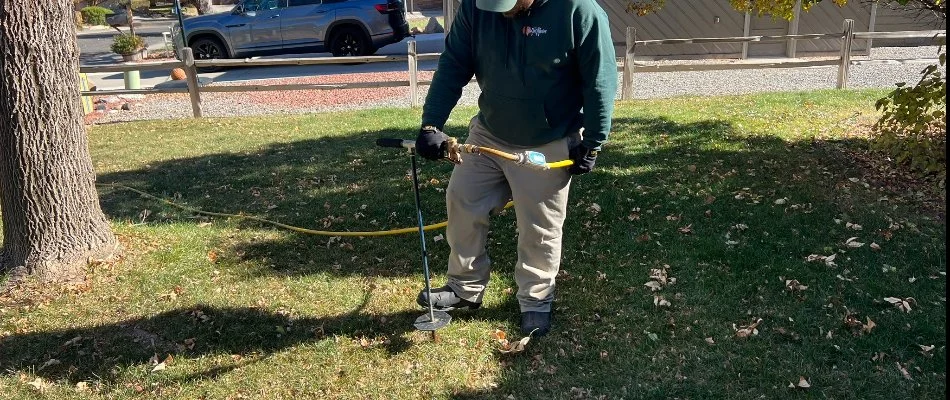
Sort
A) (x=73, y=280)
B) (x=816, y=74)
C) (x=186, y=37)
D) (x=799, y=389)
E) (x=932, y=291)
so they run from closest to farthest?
(x=799, y=389), (x=932, y=291), (x=73, y=280), (x=816, y=74), (x=186, y=37)

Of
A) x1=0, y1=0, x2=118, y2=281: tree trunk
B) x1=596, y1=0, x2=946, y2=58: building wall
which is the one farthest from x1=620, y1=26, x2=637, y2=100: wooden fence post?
x1=0, y1=0, x2=118, y2=281: tree trunk

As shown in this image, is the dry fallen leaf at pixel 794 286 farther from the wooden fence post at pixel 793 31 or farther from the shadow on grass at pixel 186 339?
the wooden fence post at pixel 793 31

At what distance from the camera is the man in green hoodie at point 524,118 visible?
10.7 ft

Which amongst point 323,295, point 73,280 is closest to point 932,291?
point 323,295

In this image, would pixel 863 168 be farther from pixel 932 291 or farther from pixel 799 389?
pixel 799 389

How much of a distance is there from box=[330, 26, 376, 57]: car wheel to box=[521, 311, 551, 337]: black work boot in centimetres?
1349

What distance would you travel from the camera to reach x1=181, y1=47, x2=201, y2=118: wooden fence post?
10.8m

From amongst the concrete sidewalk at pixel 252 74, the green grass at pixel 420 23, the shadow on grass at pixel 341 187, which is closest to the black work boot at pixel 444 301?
the shadow on grass at pixel 341 187

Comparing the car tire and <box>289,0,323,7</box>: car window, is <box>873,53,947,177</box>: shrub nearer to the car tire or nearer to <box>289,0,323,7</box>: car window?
<box>289,0,323,7</box>: car window

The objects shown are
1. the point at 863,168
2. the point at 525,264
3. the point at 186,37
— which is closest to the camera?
the point at 525,264

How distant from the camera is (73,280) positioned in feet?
14.4

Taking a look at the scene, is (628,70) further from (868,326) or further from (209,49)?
(209,49)

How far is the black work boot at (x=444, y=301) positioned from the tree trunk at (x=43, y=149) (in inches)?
84.5

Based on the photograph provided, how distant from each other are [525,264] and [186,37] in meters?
14.5
